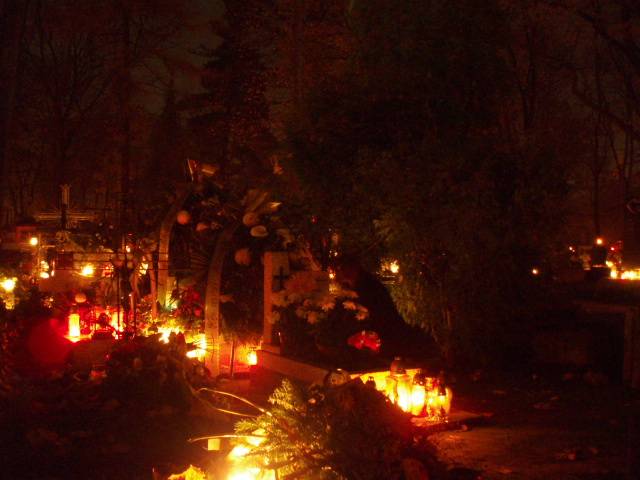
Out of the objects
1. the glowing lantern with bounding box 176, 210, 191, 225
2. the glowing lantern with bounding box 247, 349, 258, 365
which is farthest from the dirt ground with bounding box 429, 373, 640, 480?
the glowing lantern with bounding box 176, 210, 191, 225

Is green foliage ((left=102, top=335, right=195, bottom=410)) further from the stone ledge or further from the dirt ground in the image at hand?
the dirt ground

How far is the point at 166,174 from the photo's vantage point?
41.8 meters

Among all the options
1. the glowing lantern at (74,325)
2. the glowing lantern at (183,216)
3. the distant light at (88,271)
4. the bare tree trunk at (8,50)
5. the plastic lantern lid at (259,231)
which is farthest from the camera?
the distant light at (88,271)

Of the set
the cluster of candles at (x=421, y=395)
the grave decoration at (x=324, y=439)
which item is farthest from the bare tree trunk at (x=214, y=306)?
the grave decoration at (x=324, y=439)

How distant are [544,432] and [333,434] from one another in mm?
3491

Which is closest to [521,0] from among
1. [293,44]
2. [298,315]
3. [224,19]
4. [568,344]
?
[293,44]

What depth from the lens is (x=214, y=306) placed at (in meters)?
10.5

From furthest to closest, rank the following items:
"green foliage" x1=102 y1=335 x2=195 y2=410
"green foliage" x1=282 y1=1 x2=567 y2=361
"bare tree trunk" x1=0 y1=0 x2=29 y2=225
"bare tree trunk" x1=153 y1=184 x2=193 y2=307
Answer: "bare tree trunk" x1=153 y1=184 x2=193 y2=307 < "green foliage" x1=282 y1=1 x2=567 y2=361 < "green foliage" x1=102 y1=335 x2=195 y2=410 < "bare tree trunk" x1=0 y1=0 x2=29 y2=225

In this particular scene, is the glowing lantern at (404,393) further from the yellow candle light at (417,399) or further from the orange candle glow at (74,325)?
the orange candle glow at (74,325)

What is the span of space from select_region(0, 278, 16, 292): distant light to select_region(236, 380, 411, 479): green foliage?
453 inches

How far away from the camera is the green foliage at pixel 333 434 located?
4023 millimetres

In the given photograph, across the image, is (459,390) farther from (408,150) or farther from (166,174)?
(166,174)

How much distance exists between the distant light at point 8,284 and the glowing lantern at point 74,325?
10.7 feet

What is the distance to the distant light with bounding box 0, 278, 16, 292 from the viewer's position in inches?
567
